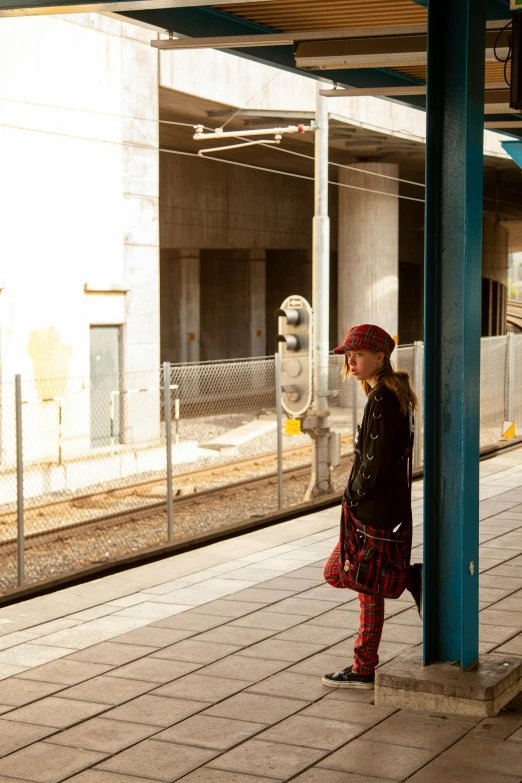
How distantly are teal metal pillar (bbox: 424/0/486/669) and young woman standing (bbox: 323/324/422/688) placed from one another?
14 cm

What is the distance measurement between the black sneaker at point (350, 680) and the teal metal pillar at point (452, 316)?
0.34 metres

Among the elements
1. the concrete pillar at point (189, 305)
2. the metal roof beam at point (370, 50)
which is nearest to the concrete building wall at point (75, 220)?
the metal roof beam at point (370, 50)

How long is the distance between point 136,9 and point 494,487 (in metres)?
7.62

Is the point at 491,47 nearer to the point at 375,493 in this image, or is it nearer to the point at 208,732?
the point at 375,493

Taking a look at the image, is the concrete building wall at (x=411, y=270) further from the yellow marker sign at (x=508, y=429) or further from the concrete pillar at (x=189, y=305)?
the yellow marker sign at (x=508, y=429)

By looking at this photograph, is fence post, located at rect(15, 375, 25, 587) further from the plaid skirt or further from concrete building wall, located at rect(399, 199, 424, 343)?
concrete building wall, located at rect(399, 199, 424, 343)

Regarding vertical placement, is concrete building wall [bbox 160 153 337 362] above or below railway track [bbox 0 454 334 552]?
above

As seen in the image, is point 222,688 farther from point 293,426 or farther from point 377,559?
point 293,426

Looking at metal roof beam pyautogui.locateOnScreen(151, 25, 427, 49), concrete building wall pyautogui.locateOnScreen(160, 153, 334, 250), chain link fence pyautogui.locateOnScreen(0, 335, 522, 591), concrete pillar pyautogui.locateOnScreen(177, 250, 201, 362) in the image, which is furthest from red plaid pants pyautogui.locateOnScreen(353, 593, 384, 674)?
concrete pillar pyautogui.locateOnScreen(177, 250, 201, 362)

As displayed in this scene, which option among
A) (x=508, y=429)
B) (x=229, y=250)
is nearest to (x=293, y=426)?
(x=508, y=429)

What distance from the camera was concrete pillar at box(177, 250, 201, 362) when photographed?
35656 mm

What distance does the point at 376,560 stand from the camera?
5387 mm

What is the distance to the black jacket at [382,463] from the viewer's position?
17.4 feet

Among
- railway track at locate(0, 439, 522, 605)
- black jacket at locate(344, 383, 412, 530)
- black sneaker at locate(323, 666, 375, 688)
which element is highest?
black jacket at locate(344, 383, 412, 530)
